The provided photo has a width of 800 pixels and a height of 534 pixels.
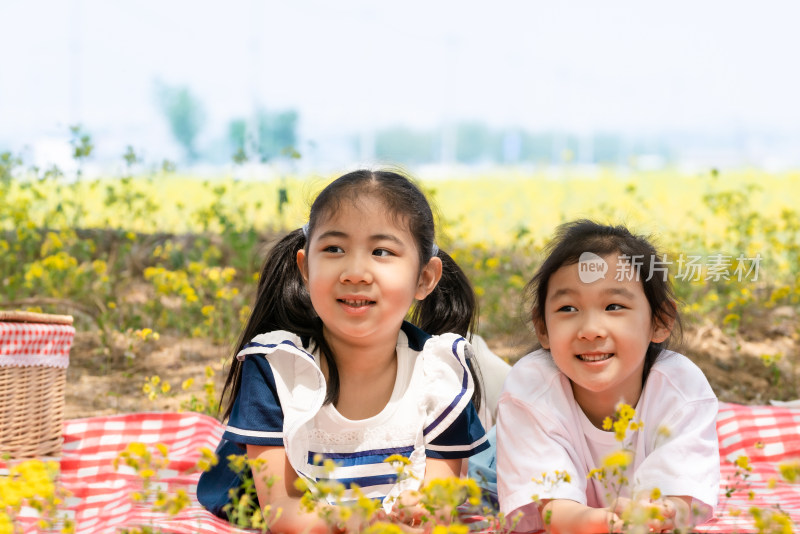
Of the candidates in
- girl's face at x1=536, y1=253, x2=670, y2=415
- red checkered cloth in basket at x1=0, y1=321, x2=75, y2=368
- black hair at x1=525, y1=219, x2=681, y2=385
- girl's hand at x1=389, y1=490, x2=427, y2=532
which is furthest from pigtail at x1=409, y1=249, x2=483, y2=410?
red checkered cloth in basket at x1=0, y1=321, x2=75, y2=368

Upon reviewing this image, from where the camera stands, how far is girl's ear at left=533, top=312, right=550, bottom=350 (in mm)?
2037

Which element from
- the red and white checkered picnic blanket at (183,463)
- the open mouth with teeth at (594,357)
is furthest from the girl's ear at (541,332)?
the red and white checkered picnic blanket at (183,463)

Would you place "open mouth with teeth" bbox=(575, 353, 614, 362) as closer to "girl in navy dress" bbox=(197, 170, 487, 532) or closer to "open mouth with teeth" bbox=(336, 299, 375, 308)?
"girl in navy dress" bbox=(197, 170, 487, 532)

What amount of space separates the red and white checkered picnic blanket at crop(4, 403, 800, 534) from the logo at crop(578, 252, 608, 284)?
1.93ft

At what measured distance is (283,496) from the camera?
187cm

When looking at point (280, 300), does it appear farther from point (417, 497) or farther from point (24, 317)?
point (24, 317)

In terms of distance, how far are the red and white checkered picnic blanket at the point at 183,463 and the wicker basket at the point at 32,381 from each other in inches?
4.8

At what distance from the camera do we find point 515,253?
→ 5.46 meters

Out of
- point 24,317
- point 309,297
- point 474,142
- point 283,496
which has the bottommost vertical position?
point 283,496

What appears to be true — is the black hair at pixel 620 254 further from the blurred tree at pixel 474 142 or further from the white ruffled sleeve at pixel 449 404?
the blurred tree at pixel 474 142

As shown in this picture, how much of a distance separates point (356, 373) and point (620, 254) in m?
0.66

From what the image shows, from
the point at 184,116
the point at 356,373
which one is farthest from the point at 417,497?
the point at 184,116

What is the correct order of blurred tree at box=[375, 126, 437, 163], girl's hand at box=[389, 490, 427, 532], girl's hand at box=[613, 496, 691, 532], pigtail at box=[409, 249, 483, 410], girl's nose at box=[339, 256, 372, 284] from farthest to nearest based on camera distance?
blurred tree at box=[375, 126, 437, 163], pigtail at box=[409, 249, 483, 410], girl's nose at box=[339, 256, 372, 284], girl's hand at box=[389, 490, 427, 532], girl's hand at box=[613, 496, 691, 532]

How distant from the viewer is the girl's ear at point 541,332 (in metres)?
2.04
